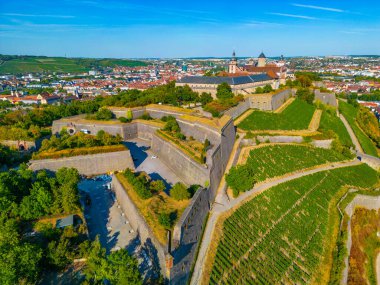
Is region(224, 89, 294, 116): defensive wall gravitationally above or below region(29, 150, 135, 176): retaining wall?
above

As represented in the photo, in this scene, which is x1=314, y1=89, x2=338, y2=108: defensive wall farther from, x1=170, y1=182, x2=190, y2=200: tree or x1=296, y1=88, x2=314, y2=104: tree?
x1=170, y1=182, x2=190, y2=200: tree

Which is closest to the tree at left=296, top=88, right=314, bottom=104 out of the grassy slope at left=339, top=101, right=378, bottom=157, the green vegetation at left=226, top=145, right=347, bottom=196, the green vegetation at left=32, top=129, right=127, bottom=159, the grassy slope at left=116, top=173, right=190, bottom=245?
the grassy slope at left=339, top=101, right=378, bottom=157

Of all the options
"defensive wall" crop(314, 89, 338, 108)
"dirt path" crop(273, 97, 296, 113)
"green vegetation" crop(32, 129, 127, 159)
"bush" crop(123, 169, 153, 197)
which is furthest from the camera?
"defensive wall" crop(314, 89, 338, 108)

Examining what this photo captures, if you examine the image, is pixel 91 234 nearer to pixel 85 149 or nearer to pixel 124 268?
→ pixel 124 268

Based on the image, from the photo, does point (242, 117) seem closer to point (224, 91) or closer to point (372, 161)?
point (224, 91)

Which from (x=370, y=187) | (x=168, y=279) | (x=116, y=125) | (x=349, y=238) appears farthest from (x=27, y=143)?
(x=370, y=187)

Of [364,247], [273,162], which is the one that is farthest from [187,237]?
[364,247]

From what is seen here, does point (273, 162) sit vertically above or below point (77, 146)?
below
